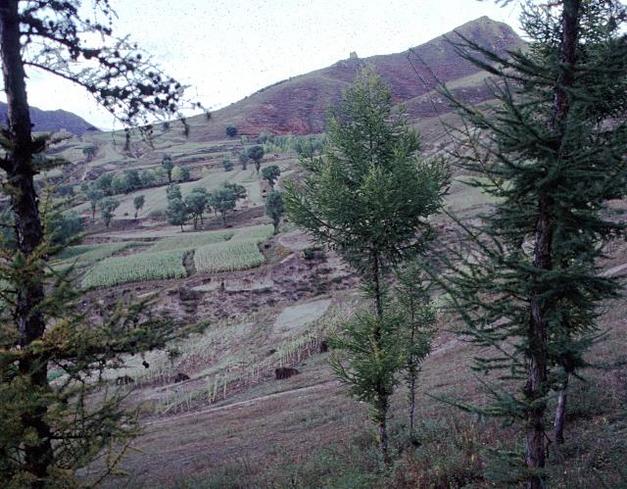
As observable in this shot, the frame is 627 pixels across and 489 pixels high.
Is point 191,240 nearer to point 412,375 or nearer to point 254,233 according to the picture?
point 254,233

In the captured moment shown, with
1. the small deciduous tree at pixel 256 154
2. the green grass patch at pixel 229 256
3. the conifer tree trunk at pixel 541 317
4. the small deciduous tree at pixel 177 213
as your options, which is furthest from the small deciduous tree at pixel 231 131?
the conifer tree trunk at pixel 541 317

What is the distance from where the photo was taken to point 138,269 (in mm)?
54000

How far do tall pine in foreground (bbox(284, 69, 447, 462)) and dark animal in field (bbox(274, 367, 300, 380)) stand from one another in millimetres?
14132

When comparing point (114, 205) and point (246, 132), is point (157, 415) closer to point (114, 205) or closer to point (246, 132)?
point (114, 205)

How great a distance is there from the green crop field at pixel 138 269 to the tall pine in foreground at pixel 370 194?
1611 inches

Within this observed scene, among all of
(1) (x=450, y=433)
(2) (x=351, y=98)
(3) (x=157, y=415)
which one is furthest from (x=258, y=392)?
(2) (x=351, y=98)

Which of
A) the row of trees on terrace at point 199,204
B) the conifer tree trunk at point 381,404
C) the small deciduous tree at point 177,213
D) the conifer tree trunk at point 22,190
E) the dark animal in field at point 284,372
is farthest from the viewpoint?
the row of trees on terrace at point 199,204

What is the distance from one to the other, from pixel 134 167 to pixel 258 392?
115 m

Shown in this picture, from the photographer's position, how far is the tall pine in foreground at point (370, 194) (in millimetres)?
11805

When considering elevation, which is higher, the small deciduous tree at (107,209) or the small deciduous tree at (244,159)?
the small deciduous tree at (244,159)

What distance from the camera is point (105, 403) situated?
6027 millimetres

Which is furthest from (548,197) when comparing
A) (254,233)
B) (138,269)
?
(254,233)

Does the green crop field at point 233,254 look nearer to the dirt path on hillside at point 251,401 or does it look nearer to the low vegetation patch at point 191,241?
the low vegetation patch at point 191,241

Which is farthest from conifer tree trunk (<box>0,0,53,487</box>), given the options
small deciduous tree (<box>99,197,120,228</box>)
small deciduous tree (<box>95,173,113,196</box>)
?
small deciduous tree (<box>95,173,113,196</box>)
